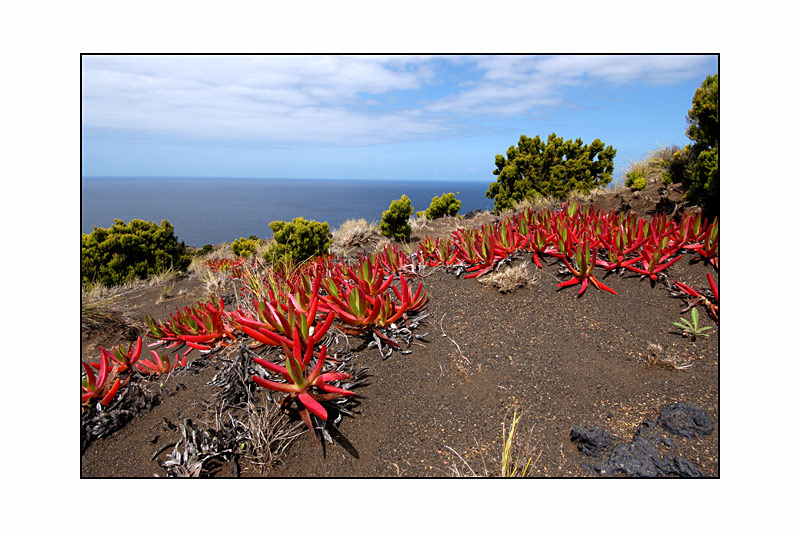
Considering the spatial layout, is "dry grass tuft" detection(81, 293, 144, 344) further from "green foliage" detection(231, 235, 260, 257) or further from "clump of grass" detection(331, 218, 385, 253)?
"green foliage" detection(231, 235, 260, 257)

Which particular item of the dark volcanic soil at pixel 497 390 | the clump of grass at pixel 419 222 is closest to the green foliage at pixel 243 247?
the clump of grass at pixel 419 222

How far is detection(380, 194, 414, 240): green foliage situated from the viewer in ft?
33.7

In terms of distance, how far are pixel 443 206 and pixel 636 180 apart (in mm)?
6162

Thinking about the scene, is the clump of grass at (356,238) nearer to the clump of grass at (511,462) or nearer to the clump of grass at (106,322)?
the clump of grass at (106,322)

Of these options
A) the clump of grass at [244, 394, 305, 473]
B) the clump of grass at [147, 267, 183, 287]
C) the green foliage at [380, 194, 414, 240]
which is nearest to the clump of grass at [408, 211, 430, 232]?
the green foliage at [380, 194, 414, 240]

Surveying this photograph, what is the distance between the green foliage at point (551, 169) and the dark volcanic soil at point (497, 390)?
8654 mm

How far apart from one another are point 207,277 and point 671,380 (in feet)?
25.1

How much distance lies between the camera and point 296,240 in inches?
338

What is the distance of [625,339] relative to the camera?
3.08 metres

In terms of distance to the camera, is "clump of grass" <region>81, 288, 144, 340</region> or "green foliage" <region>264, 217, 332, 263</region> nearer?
"clump of grass" <region>81, 288, 144, 340</region>

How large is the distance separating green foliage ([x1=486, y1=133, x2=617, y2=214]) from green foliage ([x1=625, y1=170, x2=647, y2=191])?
0.93 m

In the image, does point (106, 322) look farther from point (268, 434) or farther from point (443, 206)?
point (443, 206)

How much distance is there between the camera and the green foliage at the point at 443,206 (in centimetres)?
1388

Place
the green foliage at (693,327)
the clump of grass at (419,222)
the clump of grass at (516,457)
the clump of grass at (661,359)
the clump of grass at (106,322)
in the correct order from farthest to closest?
the clump of grass at (419,222)
the clump of grass at (106,322)
the green foliage at (693,327)
the clump of grass at (661,359)
the clump of grass at (516,457)
